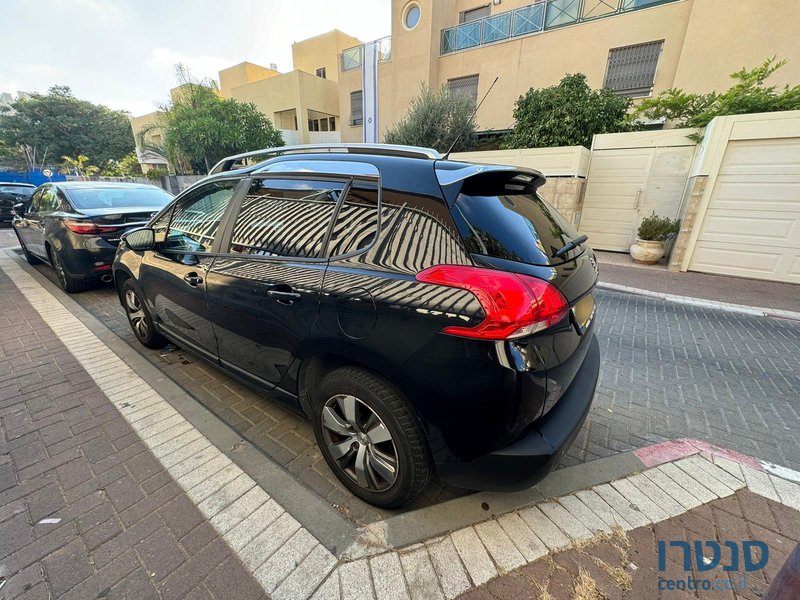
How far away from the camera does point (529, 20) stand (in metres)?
13.8

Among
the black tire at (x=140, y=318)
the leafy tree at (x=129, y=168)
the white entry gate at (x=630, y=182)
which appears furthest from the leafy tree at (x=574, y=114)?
the leafy tree at (x=129, y=168)

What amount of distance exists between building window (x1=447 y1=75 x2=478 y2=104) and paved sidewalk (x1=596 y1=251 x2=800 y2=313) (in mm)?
11461

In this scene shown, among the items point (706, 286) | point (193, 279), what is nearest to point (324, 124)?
point (706, 286)

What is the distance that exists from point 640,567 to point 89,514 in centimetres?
276

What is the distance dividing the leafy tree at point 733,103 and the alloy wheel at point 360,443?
1024 centimetres

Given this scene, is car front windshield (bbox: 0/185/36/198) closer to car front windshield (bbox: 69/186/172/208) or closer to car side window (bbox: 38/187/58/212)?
car side window (bbox: 38/187/58/212)

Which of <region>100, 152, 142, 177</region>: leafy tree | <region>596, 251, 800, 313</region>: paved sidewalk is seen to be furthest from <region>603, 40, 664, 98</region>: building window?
<region>100, 152, 142, 177</region>: leafy tree

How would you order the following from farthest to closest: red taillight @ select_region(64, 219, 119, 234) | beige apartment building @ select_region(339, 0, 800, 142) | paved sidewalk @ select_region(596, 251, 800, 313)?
beige apartment building @ select_region(339, 0, 800, 142)
paved sidewalk @ select_region(596, 251, 800, 313)
red taillight @ select_region(64, 219, 119, 234)

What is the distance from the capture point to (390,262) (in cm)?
164

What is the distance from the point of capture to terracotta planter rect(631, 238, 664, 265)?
8093 mm

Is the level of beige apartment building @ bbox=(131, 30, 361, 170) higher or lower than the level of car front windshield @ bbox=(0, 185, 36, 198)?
higher

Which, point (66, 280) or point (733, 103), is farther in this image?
point (733, 103)

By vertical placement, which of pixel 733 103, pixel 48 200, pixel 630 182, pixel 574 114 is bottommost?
pixel 48 200

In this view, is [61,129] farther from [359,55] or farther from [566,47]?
[566,47]
